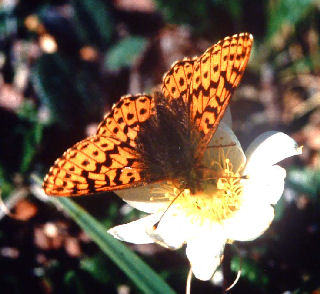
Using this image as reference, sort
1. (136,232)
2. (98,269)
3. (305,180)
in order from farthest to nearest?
(305,180), (98,269), (136,232)

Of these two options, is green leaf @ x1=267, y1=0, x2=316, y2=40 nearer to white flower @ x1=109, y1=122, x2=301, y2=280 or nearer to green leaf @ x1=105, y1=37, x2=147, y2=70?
green leaf @ x1=105, y1=37, x2=147, y2=70

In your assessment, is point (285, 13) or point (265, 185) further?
point (285, 13)

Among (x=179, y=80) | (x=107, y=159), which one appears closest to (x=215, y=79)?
(x=179, y=80)

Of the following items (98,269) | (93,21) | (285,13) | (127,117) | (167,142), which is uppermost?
(93,21)

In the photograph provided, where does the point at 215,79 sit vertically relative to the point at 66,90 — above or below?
below

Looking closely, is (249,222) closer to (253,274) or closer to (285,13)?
(253,274)

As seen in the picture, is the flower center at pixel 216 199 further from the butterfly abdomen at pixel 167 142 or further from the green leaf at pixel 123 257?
the green leaf at pixel 123 257

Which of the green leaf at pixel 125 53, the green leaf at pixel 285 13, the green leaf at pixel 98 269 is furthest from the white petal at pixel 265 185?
the green leaf at pixel 125 53

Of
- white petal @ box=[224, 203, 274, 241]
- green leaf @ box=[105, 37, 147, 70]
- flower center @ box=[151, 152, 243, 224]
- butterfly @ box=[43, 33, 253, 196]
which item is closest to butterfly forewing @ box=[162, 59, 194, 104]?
butterfly @ box=[43, 33, 253, 196]
